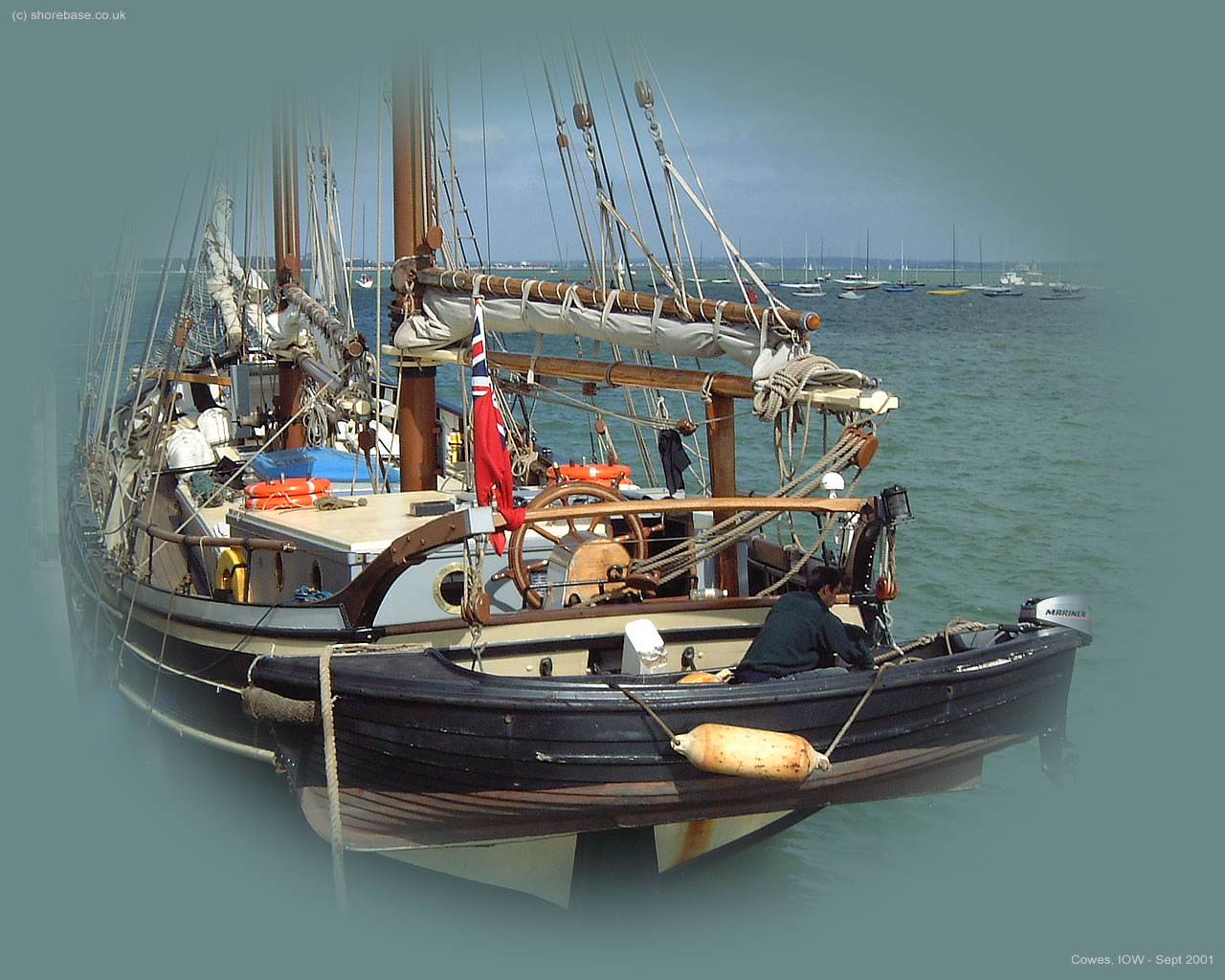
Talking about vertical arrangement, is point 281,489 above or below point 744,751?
above

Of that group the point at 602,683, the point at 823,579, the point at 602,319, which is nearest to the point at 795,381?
the point at 823,579

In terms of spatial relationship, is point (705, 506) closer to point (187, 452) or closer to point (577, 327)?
point (577, 327)

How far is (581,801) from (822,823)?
452 centimetres

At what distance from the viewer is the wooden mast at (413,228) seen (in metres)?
14.1

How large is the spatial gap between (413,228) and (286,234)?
6.46 m

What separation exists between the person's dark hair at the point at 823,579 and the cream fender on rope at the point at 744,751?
1.23m

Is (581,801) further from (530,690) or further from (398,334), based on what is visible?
(398,334)

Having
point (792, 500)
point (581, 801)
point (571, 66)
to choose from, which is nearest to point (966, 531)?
point (571, 66)

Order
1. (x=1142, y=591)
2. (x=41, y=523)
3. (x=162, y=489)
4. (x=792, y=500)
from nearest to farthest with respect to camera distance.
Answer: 1. (x=792, y=500)
2. (x=41, y=523)
3. (x=162, y=489)
4. (x=1142, y=591)

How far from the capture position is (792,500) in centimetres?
1009

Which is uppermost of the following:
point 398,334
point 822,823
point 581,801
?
point 398,334

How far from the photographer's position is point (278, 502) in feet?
40.5

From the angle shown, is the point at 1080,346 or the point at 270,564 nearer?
the point at 270,564

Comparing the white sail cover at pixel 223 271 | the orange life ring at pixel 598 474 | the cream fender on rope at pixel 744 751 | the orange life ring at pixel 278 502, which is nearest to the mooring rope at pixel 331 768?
the cream fender on rope at pixel 744 751
